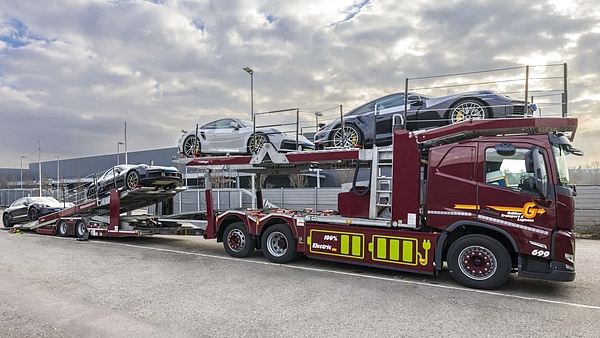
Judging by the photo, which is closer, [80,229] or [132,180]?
[132,180]

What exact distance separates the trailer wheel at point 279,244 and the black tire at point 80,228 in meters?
7.11

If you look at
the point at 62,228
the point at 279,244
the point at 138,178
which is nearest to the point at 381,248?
the point at 279,244

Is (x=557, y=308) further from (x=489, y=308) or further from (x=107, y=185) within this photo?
(x=107, y=185)

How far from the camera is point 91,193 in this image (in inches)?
534

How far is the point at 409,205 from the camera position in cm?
721

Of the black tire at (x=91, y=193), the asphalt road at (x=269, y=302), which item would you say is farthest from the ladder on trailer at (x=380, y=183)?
the black tire at (x=91, y=193)

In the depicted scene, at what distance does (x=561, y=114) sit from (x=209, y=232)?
762 cm

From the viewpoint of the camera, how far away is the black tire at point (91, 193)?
527 inches

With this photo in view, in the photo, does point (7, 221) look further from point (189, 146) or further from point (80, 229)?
point (189, 146)

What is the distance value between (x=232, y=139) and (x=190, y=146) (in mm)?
1409

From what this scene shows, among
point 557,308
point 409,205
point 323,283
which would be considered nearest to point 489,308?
point 557,308

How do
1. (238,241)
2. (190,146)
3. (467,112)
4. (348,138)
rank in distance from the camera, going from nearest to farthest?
1. (467,112)
2. (348,138)
3. (238,241)
4. (190,146)

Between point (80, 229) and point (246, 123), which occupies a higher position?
point (246, 123)

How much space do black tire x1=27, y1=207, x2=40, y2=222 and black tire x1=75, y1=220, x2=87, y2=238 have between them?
180 inches
